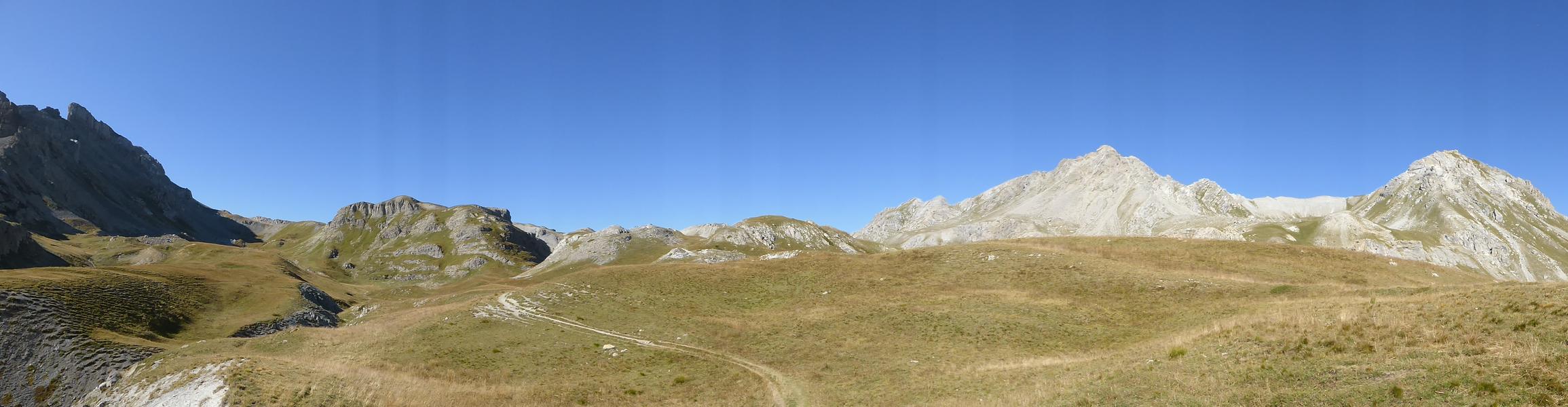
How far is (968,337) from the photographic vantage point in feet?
140

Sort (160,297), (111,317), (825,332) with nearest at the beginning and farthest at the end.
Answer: (111,317) → (825,332) → (160,297)

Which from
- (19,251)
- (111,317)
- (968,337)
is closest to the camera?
(968,337)

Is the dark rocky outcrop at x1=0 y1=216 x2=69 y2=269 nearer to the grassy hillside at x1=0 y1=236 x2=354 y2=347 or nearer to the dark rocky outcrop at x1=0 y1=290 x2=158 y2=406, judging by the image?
the grassy hillside at x1=0 y1=236 x2=354 y2=347

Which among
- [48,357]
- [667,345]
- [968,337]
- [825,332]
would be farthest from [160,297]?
[968,337]

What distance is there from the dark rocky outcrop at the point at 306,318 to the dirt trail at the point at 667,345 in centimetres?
1936

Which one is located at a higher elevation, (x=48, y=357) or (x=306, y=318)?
(x=306, y=318)

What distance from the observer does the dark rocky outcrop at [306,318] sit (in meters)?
60.3

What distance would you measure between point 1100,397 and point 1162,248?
5069 cm

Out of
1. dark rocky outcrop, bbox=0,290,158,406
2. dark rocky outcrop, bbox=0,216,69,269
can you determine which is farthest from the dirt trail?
dark rocky outcrop, bbox=0,216,69,269

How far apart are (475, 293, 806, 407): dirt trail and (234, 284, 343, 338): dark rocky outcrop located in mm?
19356

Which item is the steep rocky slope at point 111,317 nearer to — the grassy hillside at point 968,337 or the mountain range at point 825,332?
the mountain range at point 825,332

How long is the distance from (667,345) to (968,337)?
22.4 m

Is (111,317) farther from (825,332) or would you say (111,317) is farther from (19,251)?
(19,251)

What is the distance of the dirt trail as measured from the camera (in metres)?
34.9
